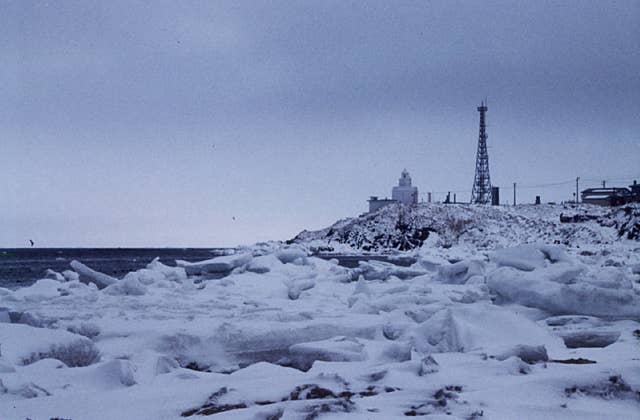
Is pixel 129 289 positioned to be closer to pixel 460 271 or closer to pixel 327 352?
pixel 327 352

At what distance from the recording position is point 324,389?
3.17 meters

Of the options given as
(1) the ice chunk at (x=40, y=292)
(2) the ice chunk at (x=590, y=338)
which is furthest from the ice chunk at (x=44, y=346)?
(1) the ice chunk at (x=40, y=292)

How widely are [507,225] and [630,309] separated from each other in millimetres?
41714

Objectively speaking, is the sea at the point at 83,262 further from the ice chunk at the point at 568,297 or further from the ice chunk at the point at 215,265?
the ice chunk at the point at 568,297

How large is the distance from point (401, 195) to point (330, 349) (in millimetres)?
62340

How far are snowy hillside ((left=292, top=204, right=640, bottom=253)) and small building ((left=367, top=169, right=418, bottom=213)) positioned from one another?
746cm

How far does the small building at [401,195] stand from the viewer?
65.0 metres

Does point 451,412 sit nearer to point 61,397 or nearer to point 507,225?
point 61,397

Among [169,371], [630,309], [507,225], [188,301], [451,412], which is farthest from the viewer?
[507,225]

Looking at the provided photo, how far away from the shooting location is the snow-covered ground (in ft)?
9.47

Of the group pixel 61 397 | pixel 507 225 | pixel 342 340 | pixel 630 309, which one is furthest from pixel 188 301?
pixel 507 225

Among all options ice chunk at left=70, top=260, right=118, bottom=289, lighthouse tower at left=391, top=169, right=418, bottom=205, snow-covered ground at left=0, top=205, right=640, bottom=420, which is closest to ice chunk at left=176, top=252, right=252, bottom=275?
ice chunk at left=70, top=260, right=118, bottom=289

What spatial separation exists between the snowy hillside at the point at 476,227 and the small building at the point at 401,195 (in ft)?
24.5

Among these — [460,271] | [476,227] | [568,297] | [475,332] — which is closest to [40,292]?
[460,271]
